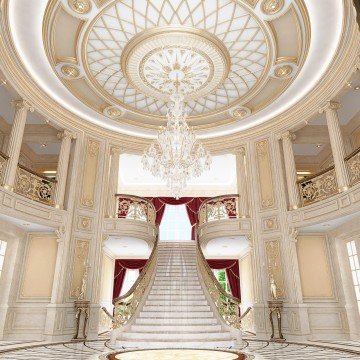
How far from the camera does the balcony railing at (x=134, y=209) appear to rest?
958 cm

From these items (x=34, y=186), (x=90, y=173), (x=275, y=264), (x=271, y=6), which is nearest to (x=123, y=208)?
(x=90, y=173)

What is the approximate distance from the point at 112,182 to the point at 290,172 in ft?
16.8

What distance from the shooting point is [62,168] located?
8.72 metres

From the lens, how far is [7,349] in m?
5.73

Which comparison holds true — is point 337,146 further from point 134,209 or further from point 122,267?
point 122,267

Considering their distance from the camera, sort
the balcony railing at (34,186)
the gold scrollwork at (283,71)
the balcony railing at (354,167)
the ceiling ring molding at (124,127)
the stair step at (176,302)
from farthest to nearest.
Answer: the stair step at (176,302)
the balcony railing at (34,186)
the gold scrollwork at (283,71)
the balcony railing at (354,167)
the ceiling ring molding at (124,127)

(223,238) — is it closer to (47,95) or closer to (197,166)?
(197,166)

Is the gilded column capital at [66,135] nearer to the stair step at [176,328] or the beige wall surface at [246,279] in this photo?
the stair step at [176,328]

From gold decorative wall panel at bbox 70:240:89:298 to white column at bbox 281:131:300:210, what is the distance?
5526 millimetres

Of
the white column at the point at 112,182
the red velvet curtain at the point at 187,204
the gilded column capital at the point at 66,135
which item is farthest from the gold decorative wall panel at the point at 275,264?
the gilded column capital at the point at 66,135

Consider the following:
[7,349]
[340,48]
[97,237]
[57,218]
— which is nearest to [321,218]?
[340,48]

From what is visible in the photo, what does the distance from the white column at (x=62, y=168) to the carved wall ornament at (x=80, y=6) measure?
12.6 ft

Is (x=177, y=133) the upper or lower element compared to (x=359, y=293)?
upper

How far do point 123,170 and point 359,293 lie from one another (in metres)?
9.68
